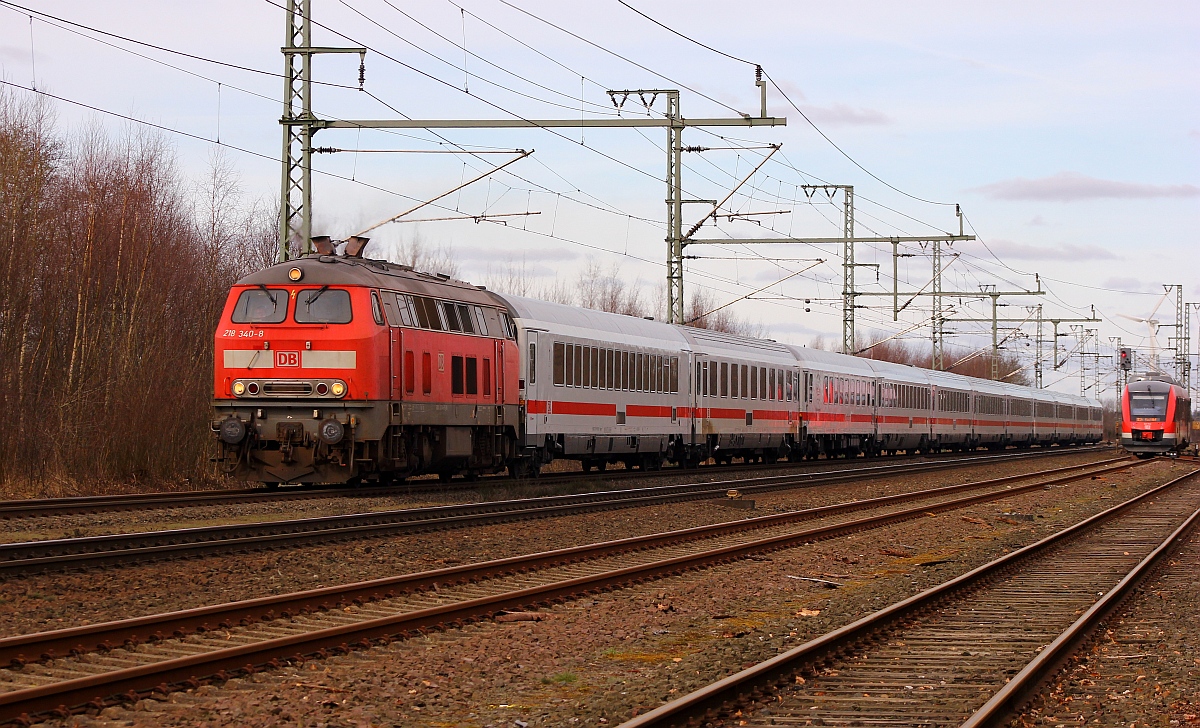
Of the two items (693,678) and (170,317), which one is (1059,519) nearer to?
(693,678)

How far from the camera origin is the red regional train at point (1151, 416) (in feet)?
183

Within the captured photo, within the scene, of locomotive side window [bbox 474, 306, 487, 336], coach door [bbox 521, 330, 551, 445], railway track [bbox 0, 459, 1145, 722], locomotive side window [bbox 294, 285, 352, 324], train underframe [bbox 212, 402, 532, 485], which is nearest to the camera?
railway track [bbox 0, 459, 1145, 722]

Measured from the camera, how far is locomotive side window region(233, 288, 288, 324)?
2061cm

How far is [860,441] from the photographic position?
163 ft

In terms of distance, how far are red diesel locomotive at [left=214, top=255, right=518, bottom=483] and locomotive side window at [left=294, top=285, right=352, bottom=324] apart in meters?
0.02

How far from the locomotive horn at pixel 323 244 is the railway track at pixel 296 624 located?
8.67 metres

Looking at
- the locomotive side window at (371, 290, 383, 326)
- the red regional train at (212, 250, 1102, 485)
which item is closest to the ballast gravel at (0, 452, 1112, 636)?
the red regional train at (212, 250, 1102, 485)

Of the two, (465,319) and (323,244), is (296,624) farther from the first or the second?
(465,319)

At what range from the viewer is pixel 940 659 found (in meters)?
9.59

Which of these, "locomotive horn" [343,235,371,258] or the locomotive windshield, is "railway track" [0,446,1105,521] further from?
the locomotive windshield

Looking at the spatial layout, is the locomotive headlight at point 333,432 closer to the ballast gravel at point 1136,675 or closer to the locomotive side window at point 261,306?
the locomotive side window at point 261,306

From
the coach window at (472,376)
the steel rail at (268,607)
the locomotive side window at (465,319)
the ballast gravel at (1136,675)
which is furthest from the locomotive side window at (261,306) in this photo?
the ballast gravel at (1136,675)

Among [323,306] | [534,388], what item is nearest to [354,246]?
[323,306]

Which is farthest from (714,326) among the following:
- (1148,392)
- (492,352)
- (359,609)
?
(359,609)
